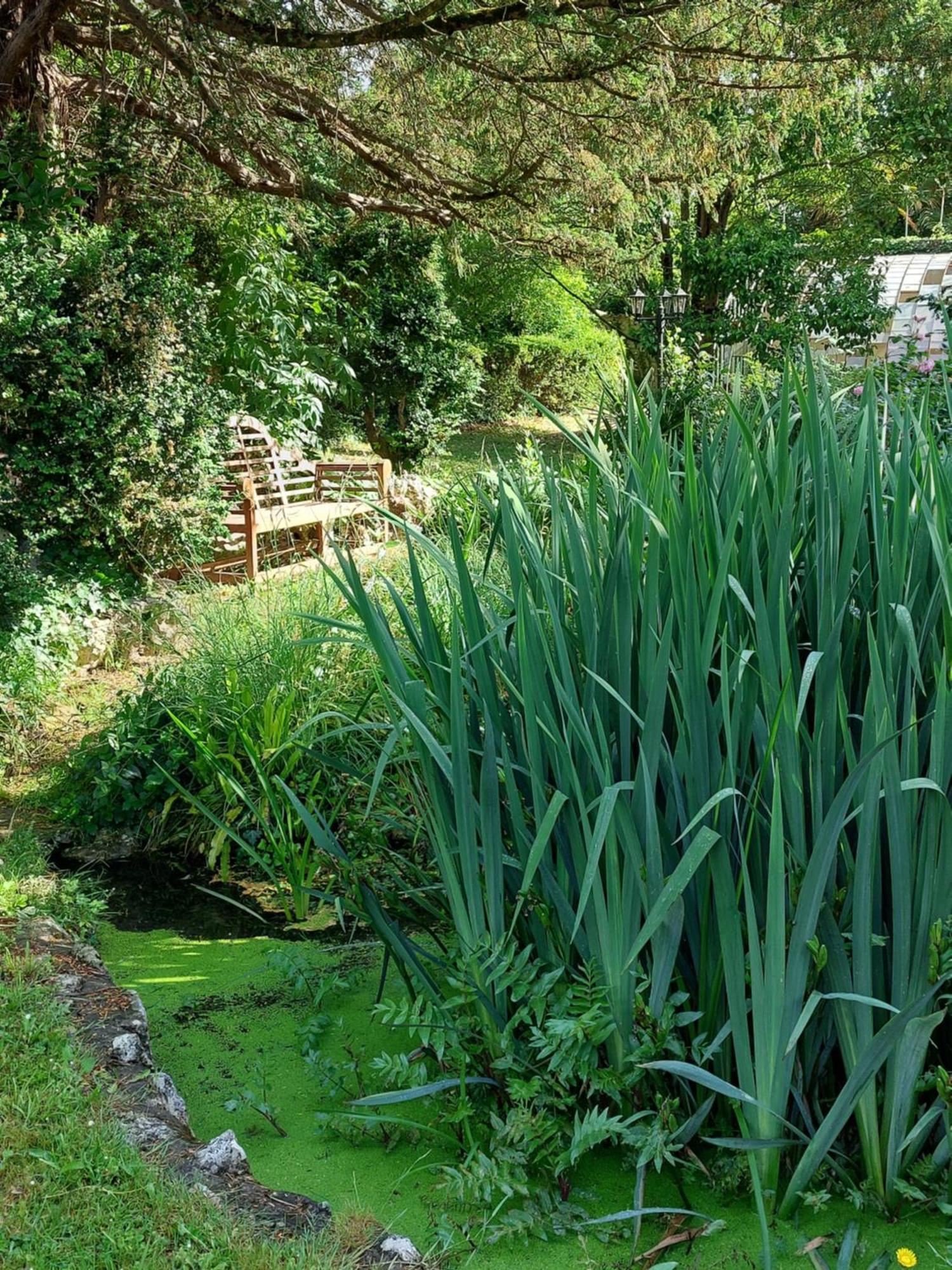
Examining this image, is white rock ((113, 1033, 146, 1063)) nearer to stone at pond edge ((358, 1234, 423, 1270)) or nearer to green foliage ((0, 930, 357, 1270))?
green foliage ((0, 930, 357, 1270))

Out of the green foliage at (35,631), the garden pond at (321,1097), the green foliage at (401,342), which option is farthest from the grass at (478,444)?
the garden pond at (321,1097)

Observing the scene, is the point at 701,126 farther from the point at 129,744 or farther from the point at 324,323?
the point at 129,744

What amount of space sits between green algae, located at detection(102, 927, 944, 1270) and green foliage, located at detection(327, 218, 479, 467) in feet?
27.9

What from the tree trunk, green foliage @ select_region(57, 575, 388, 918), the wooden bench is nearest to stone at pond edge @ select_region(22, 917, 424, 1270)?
green foliage @ select_region(57, 575, 388, 918)

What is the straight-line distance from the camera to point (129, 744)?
4.18 meters

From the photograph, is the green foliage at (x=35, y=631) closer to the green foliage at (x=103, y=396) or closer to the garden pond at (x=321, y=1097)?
the green foliage at (x=103, y=396)

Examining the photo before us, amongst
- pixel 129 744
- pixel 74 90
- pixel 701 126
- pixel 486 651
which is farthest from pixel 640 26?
pixel 486 651

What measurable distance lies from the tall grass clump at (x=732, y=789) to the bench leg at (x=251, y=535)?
16.2 ft

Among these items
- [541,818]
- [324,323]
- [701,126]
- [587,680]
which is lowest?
[541,818]

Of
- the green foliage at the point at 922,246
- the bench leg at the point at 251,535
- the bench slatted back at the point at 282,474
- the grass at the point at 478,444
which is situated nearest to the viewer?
the bench leg at the point at 251,535

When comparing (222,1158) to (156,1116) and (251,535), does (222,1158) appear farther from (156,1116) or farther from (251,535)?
(251,535)

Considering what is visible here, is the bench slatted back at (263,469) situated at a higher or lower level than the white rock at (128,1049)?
higher

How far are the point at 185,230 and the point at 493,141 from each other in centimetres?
214

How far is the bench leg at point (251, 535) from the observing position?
273 inches
